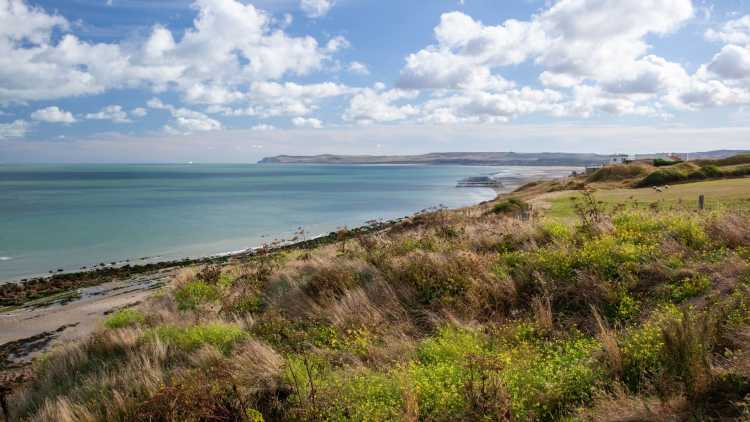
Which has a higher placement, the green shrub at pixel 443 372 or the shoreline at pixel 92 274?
the green shrub at pixel 443 372

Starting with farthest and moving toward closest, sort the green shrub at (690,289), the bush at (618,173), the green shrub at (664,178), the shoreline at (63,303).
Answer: the bush at (618,173) → the green shrub at (664,178) → the shoreline at (63,303) → the green shrub at (690,289)

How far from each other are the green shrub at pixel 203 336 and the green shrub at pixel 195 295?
7.81 ft

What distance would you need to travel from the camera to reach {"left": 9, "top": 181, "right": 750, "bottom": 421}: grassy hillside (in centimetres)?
456

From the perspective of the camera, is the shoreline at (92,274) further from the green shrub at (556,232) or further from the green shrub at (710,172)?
the green shrub at (710,172)

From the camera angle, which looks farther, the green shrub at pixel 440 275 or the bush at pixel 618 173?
the bush at pixel 618 173

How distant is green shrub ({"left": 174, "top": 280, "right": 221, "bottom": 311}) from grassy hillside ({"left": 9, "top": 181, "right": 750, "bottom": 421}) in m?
0.07

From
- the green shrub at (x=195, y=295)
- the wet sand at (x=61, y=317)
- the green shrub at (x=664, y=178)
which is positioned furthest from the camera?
the green shrub at (x=664, y=178)

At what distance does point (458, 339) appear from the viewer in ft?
20.5

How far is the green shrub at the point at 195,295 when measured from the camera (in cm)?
1065

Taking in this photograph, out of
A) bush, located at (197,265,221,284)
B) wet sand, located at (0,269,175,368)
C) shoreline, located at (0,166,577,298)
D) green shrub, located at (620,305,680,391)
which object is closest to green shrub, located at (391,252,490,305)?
green shrub, located at (620,305,680,391)

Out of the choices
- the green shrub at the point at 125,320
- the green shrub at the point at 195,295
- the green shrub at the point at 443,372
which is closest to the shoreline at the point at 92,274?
the green shrub at the point at 195,295

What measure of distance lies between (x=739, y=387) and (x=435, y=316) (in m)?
4.01

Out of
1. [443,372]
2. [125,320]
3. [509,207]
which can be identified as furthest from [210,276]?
[509,207]

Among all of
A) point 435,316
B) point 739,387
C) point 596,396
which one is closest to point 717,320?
point 739,387
